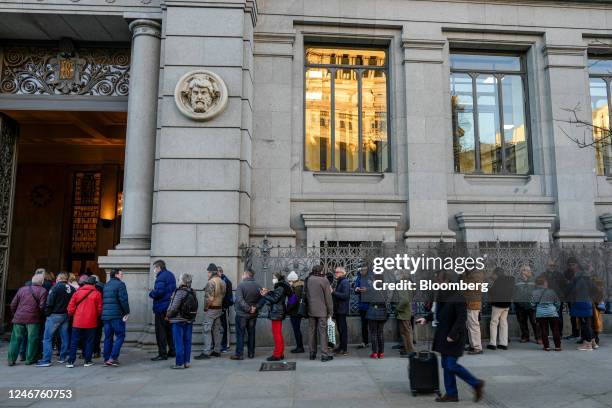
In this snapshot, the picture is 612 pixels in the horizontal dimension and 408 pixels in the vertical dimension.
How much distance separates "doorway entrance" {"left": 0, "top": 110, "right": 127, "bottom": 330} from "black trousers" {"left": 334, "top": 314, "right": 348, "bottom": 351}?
14881mm

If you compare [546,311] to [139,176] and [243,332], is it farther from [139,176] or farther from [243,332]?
[139,176]

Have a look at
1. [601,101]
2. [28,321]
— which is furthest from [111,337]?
[601,101]

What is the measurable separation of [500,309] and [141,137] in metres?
9.43

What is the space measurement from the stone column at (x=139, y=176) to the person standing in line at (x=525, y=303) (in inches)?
337

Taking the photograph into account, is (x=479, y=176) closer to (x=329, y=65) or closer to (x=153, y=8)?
(x=329, y=65)

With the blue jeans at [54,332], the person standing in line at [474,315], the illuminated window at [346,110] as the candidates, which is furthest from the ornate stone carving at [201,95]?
the person standing in line at [474,315]

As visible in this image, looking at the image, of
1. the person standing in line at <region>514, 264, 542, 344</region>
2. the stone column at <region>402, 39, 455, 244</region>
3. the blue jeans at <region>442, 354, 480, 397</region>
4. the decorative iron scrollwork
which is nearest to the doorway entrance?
the decorative iron scrollwork

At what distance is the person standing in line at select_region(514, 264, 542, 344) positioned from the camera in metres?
11.5

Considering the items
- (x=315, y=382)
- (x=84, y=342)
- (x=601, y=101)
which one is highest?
(x=601, y=101)

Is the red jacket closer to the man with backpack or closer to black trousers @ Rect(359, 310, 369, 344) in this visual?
the man with backpack

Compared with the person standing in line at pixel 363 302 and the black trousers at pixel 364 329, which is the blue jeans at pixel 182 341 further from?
the black trousers at pixel 364 329

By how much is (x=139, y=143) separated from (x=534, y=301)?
10.1m

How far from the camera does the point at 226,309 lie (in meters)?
10.8

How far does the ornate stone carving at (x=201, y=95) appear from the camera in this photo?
470 inches
